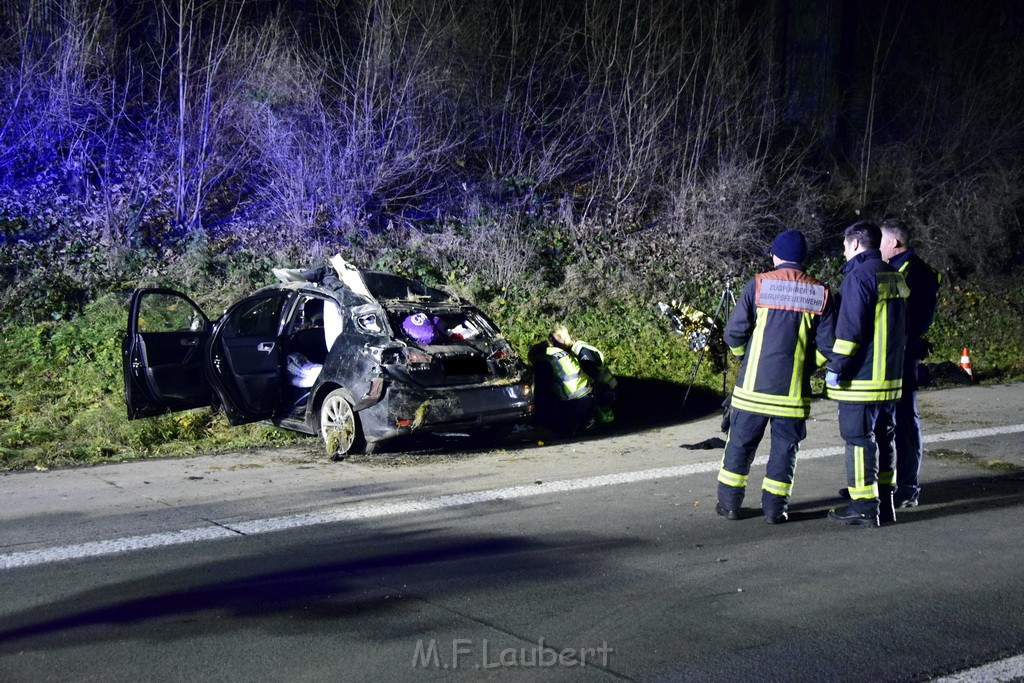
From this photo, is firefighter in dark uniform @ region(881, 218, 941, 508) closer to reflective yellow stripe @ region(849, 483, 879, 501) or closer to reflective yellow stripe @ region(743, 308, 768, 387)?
reflective yellow stripe @ region(849, 483, 879, 501)

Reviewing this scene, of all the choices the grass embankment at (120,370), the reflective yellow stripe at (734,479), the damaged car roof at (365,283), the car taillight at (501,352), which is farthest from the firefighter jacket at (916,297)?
the grass embankment at (120,370)

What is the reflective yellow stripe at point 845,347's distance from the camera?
6.07 meters

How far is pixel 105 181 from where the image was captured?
47.5 feet

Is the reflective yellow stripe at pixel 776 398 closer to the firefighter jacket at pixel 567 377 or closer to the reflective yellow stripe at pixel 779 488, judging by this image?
the reflective yellow stripe at pixel 779 488

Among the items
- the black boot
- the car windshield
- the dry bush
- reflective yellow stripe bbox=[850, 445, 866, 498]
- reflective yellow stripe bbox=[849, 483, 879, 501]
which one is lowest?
the black boot

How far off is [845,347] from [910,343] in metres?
0.98

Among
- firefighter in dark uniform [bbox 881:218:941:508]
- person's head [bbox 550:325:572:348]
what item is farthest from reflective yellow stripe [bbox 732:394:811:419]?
person's head [bbox 550:325:572:348]

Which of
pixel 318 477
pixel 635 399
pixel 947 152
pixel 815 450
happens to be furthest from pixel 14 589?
pixel 947 152

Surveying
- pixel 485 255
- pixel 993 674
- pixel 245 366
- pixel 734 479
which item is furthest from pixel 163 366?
pixel 993 674

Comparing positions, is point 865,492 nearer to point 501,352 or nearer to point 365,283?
point 501,352

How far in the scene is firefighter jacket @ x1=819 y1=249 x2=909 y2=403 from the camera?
20.0 feet

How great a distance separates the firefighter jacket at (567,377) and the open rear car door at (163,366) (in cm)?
330

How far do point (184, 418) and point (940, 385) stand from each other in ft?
31.8

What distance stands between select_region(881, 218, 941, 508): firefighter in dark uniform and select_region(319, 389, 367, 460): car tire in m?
4.35
